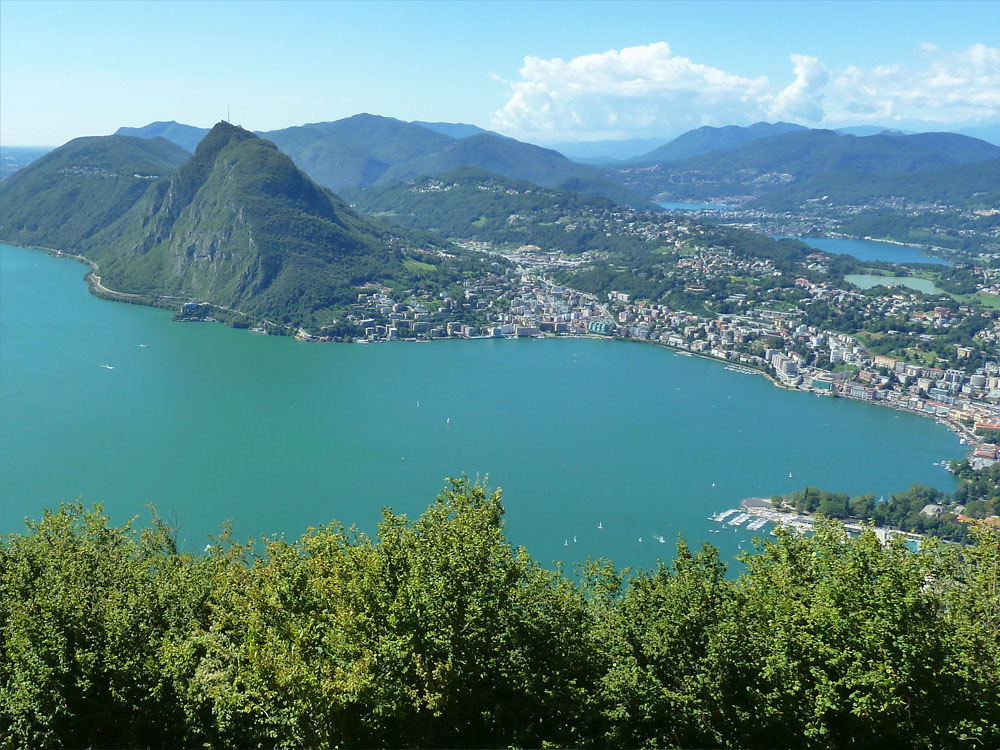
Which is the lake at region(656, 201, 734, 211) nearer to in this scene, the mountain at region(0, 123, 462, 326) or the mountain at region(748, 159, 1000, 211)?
the mountain at region(748, 159, 1000, 211)

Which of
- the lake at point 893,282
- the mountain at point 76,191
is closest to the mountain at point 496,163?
the mountain at point 76,191

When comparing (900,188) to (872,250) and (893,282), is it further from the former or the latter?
(893,282)

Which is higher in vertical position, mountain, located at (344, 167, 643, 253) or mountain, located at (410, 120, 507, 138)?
mountain, located at (410, 120, 507, 138)

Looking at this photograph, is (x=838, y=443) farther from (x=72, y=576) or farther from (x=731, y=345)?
(x=72, y=576)

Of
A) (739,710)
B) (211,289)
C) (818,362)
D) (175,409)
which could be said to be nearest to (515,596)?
(739,710)

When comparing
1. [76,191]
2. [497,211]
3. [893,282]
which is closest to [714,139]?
[497,211]

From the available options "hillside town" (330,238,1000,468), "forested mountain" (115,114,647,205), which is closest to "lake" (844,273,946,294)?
"hillside town" (330,238,1000,468)
